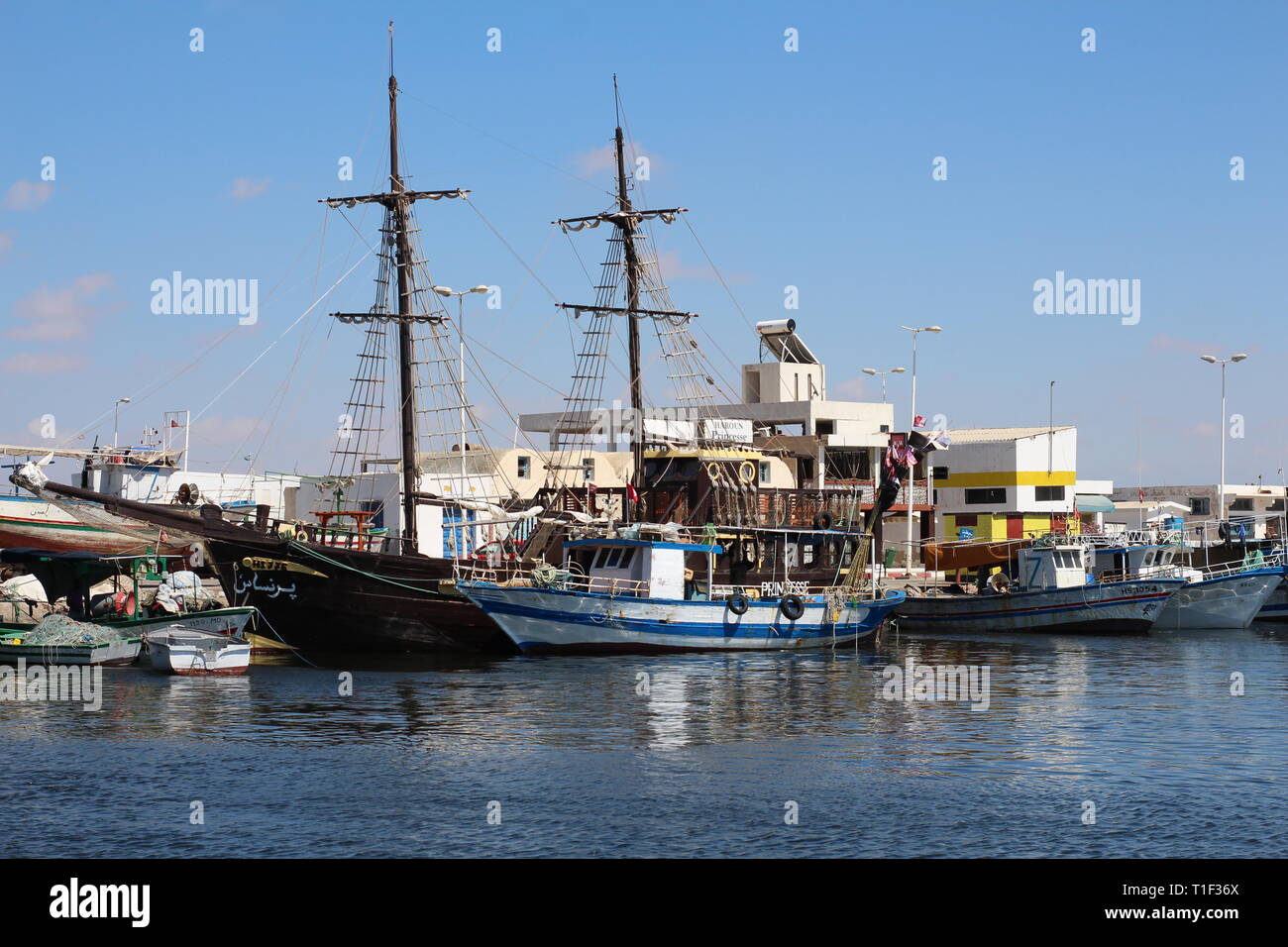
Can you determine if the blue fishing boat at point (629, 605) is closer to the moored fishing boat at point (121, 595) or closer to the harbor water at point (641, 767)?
the harbor water at point (641, 767)

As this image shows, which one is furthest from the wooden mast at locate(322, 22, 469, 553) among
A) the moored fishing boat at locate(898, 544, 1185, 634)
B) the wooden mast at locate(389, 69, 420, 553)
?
the moored fishing boat at locate(898, 544, 1185, 634)

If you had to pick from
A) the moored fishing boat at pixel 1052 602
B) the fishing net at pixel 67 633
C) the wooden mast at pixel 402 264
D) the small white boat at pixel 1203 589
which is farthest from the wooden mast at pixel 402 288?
the small white boat at pixel 1203 589

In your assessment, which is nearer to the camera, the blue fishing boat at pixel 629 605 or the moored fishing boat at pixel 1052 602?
the blue fishing boat at pixel 629 605

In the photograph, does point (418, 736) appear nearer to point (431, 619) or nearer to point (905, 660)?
point (431, 619)

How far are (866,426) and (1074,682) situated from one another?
2083 inches

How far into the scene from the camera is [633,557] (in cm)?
5094

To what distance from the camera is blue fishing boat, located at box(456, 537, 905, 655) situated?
49562 mm

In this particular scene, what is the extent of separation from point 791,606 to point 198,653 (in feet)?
74.3

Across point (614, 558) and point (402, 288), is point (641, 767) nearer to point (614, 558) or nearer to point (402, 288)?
point (614, 558)

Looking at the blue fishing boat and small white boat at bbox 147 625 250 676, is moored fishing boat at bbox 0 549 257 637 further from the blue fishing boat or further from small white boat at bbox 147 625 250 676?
the blue fishing boat

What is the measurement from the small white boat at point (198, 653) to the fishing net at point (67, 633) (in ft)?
6.22

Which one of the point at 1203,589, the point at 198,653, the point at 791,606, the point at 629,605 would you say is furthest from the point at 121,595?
the point at 1203,589

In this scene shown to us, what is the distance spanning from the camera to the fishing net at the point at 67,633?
4456cm
